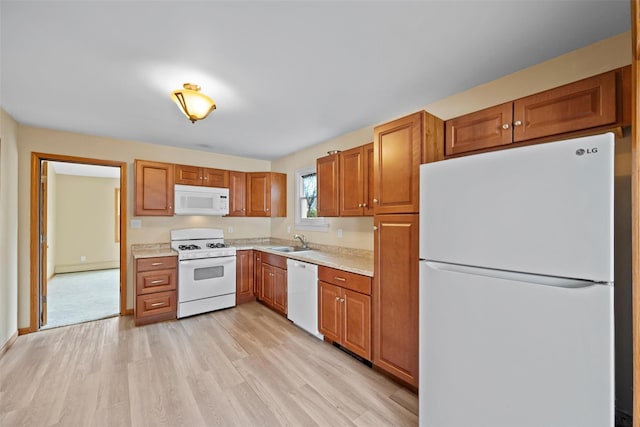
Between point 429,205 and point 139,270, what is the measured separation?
3.46m

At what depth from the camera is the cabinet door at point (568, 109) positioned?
4.66 feet

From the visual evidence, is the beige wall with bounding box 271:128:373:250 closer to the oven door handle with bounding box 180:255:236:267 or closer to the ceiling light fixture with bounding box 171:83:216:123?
the oven door handle with bounding box 180:255:236:267

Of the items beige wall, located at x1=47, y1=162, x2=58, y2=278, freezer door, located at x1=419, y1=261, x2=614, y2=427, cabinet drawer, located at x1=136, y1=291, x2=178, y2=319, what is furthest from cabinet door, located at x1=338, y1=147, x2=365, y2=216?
beige wall, located at x1=47, y1=162, x2=58, y2=278

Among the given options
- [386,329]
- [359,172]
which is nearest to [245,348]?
[386,329]

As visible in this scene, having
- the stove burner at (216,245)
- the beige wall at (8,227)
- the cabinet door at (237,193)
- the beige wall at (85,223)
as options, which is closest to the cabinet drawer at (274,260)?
the stove burner at (216,245)

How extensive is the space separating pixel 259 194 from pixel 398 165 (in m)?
2.96

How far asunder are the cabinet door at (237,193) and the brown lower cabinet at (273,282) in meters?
0.87

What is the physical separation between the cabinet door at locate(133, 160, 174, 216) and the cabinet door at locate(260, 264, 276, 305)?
5.17 ft

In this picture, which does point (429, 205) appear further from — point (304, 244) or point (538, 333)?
point (304, 244)

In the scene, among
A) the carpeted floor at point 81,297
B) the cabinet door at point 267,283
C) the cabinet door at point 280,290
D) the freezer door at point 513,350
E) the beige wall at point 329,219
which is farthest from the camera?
the cabinet door at point 267,283

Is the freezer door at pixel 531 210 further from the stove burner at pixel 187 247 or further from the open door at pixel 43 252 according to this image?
the open door at pixel 43 252

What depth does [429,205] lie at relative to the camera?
155 cm

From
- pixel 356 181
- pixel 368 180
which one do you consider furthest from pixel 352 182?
pixel 368 180

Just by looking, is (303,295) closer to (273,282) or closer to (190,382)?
(273,282)
